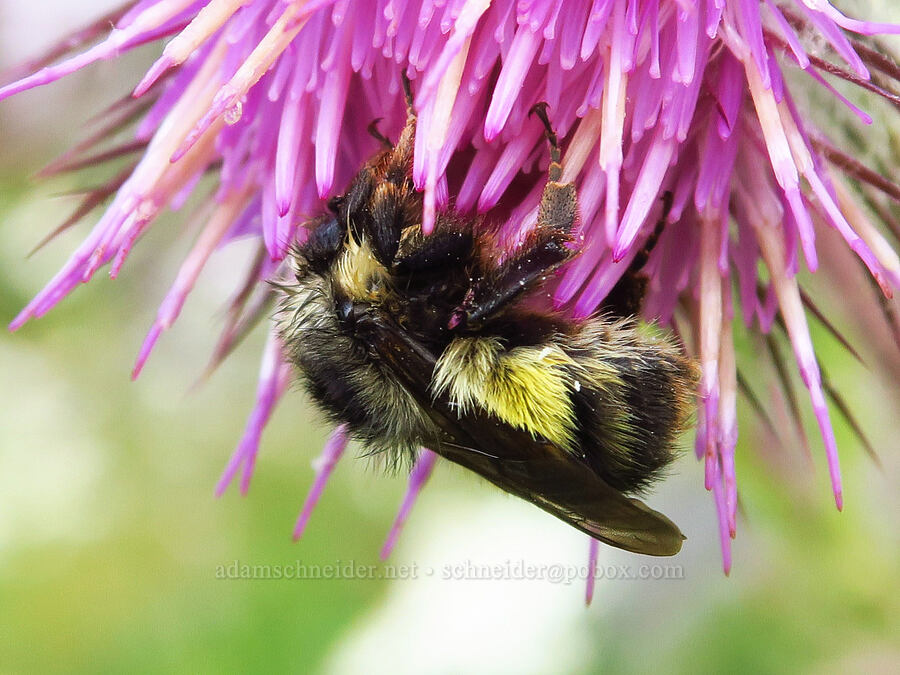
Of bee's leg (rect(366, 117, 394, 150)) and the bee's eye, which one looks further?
bee's leg (rect(366, 117, 394, 150))

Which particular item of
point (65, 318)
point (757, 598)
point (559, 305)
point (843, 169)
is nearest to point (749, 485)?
point (757, 598)

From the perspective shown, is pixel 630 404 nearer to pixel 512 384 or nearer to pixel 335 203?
pixel 512 384

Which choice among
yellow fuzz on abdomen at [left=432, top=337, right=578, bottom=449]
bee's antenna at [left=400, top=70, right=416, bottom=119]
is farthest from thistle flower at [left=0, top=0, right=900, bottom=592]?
yellow fuzz on abdomen at [left=432, top=337, right=578, bottom=449]

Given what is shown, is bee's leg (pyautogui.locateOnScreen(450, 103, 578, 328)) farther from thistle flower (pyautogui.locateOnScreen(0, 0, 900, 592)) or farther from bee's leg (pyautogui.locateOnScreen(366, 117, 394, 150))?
bee's leg (pyautogui.locateOnScreen(366, 117, 394, 150))

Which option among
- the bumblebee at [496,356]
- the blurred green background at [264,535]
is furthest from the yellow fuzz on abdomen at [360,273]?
the blurred green background at [264,535]

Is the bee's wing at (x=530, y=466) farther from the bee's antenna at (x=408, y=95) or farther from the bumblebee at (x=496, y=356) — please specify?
the bee's antenna at (x=408, y=95)

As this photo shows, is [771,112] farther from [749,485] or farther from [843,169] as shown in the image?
[749,485]

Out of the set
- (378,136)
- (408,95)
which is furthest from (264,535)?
(408,95)
